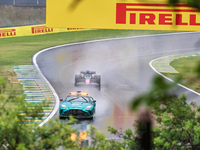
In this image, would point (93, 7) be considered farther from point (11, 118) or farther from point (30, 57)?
point (30, 57)

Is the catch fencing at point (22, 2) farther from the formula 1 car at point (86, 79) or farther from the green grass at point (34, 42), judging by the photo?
the formula 1 car at point (86, 79)

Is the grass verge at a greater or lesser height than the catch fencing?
lesser

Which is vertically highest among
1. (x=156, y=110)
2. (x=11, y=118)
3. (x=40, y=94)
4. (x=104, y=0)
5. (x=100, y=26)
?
(x=104, y=0)

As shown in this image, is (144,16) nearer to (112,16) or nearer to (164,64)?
(112,16)

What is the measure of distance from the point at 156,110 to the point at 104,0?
621 cm

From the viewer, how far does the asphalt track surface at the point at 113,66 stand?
20.5 meters

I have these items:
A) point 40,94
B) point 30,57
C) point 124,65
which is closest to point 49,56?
point 30,57

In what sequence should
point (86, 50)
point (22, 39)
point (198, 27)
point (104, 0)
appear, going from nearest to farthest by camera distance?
1. point (104, 0)
2. point (198, 27)
3. point (86, 50)
4. point (22, 39)

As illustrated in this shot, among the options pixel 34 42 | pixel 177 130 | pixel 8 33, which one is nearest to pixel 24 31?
pixel 8 33

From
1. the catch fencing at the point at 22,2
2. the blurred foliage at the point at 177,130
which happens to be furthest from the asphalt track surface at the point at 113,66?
the catch fencing at the point at 22,2

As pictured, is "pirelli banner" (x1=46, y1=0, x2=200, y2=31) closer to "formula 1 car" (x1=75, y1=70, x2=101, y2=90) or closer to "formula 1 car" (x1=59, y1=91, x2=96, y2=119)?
"formula 1 car" (x1=59, y1=91, x2=96, y2=119)

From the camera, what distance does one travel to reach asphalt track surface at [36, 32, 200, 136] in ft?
67.3

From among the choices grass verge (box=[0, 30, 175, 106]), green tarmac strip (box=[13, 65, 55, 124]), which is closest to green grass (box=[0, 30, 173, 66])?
grass verge (box=[0, 30, 175, 106])

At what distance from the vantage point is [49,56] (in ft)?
113
